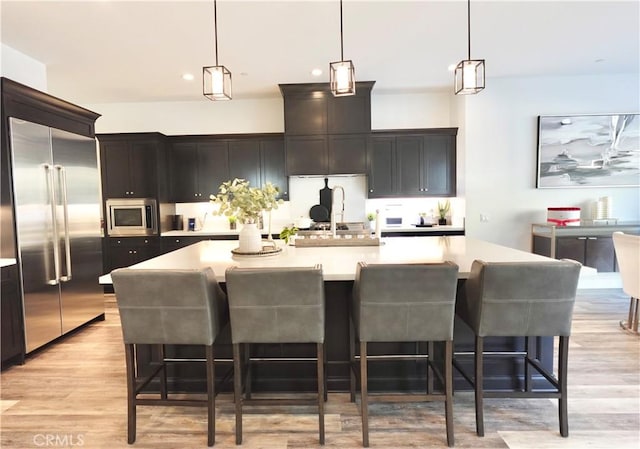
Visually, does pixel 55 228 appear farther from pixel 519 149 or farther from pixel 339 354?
pixel 519 149

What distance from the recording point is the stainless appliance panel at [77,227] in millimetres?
3621

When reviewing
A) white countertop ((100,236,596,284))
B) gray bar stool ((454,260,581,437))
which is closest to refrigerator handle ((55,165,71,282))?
white countertop ((100,236,596,284))

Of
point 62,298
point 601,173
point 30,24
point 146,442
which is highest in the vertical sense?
point 30,24

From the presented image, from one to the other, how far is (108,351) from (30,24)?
2.96 meters

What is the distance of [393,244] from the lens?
3.12 m

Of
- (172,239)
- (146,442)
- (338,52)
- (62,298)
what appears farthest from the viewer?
(172,239)

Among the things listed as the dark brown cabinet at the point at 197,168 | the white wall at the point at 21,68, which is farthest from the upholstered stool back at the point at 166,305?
the dark brown cabinet at the point at 197,168

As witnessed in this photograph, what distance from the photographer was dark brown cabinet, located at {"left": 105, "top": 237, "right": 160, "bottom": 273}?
5301mm

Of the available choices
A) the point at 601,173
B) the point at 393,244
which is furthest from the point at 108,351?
the point at 601,173

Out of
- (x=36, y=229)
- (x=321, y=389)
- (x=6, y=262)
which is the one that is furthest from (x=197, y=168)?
(x=321, y=389)

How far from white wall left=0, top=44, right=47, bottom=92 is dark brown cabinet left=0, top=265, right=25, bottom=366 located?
203 cm

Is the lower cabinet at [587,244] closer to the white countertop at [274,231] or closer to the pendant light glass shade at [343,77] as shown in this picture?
the white countertop at [274,231]

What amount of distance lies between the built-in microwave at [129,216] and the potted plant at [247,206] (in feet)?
10.3

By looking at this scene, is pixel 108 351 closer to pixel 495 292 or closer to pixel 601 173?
pixel 495 292
